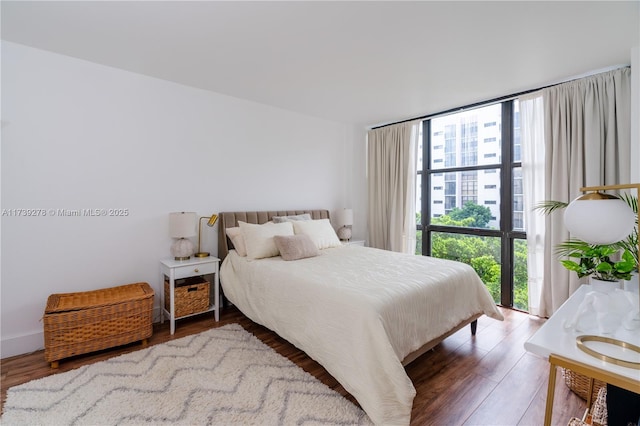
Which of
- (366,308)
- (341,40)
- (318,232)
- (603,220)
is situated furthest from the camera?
(318,232)

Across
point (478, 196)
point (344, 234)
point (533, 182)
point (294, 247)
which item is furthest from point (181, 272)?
point (533, 182)

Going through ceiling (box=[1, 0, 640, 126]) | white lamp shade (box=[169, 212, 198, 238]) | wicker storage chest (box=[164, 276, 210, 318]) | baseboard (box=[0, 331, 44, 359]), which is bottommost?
baseboard (box=[0, 331, 44, 359])

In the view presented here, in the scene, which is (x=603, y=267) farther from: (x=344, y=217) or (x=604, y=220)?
(x=344, y=217)

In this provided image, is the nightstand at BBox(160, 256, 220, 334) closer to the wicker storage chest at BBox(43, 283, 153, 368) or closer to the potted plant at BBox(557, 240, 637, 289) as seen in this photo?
the wicker storage chest at BBox(43, 283, 153, 368)

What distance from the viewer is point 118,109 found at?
277 centimetres

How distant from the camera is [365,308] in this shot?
1.75 meters

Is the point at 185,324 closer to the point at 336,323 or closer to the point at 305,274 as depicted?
the point at 305,274

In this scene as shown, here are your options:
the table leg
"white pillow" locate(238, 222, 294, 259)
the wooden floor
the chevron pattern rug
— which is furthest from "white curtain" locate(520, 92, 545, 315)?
"white pillow" locate(238, 222, 294, 259)

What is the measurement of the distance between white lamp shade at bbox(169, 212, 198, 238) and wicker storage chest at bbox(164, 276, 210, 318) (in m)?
0.51

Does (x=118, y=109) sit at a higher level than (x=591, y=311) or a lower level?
higher

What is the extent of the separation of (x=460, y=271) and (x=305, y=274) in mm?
1334

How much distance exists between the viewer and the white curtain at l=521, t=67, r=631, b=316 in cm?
263

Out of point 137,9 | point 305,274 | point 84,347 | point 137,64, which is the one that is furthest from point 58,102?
point 305,274

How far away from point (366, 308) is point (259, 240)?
1.58 metres
